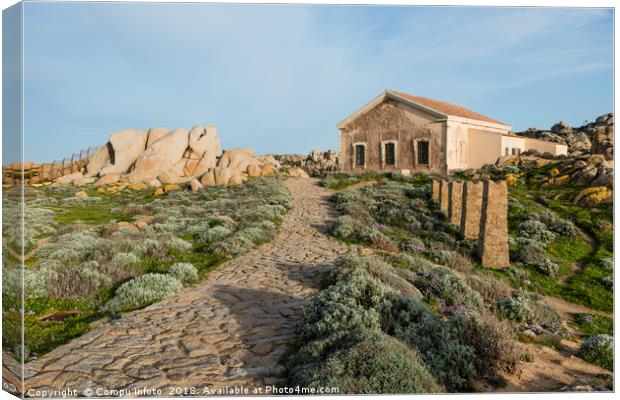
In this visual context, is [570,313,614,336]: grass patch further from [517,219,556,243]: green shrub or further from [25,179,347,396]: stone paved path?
[517,219,556,243]: green shrub

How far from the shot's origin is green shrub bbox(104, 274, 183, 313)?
7824 millimetres

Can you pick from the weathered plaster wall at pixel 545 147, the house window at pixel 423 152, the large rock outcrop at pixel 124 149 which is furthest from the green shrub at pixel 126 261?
the weathered plaster wall at pixel 545 147

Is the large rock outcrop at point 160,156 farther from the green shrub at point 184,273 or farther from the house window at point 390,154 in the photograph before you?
the green shrub at point 184,273

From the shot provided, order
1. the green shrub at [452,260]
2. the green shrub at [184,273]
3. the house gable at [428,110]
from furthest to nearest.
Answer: the house gable at [428,110]
the green shrub at [452,260]
the green shrub at [184,273]

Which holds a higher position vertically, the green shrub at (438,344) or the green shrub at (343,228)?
the green shrub at (343,228)

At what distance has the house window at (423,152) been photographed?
3031cm

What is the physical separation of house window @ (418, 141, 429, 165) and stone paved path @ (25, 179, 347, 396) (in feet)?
72.7

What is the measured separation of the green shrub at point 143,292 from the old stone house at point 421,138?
24.2 m

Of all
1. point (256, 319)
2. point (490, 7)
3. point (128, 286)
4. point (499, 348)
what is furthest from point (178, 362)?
point (490, 7)

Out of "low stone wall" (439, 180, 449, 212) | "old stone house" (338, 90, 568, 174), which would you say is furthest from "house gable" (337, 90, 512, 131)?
"low stone wall" (439, 180, 449, 212)

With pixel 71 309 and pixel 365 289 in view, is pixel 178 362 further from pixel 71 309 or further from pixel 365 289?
pixel 71 309

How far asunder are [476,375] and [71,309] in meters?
7.18

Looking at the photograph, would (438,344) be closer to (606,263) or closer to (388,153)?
(606,263)

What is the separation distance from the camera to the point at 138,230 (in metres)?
14.4
